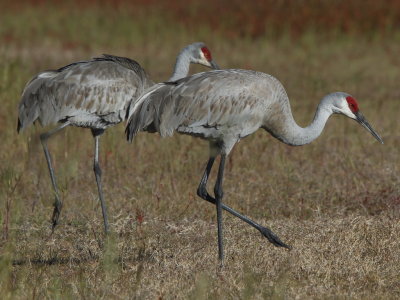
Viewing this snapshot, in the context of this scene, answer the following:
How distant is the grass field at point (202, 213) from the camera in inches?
188

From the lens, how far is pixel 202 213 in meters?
6.77

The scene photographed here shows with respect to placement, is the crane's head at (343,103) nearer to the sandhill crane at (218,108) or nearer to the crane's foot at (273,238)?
the sandhill crane at (218,108)

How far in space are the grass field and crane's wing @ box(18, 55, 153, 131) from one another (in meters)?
0.53

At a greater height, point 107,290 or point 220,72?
point 220,72

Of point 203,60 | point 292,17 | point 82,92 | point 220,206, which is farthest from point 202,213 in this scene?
point 292,17

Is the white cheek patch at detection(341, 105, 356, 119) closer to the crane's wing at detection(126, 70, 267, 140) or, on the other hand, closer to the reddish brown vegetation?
the crane's wing at detection(126, 70, 267, 140)

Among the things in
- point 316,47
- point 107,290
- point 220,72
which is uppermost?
point 220,72

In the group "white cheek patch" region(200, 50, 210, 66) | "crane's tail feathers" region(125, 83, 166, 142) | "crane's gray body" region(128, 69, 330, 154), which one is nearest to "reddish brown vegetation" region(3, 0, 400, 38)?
"white cheek patch" region(200, 50, 210, 66)

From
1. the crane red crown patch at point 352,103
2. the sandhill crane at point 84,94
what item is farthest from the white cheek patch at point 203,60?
the crane red crown patch at point 352,103

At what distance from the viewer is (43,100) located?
21.1ft

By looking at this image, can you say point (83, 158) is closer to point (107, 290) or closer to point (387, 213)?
point (387, 213)

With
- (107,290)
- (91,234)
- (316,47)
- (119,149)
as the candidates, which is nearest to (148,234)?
(91,234)

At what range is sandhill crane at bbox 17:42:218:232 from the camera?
645cm

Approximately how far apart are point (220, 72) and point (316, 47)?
9.50 meters
